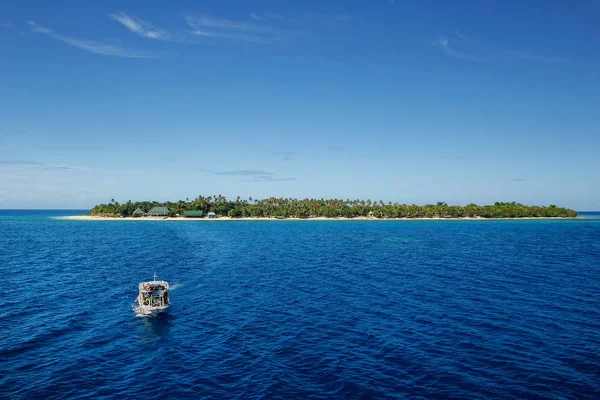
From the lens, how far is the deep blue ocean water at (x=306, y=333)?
32.9m

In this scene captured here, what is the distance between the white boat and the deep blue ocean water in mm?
1772

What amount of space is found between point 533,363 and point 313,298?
108 ft

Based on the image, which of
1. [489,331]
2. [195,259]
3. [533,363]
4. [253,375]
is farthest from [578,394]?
[195,259]

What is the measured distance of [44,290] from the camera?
67125mm

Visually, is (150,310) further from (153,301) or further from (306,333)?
(306,333)

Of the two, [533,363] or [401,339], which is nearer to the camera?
[533,363]

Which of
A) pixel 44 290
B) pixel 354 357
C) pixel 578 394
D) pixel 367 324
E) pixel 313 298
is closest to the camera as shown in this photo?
pixel 578 394

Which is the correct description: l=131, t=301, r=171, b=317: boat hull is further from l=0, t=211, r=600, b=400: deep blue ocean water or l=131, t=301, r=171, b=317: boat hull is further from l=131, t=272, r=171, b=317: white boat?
l=0, t=211, r=600, b=400: deep blue ocean water

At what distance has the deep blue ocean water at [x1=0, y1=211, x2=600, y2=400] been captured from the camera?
32.9 metres

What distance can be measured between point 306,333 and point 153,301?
23681mm

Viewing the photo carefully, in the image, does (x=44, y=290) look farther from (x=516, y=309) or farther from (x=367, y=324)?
(x=516, y=309)

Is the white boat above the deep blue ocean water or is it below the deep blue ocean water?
above

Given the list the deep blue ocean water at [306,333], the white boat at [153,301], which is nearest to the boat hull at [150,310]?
the white boat at [153,301]

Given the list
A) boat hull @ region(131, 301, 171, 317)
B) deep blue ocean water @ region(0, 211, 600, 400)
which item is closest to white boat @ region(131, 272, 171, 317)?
boat hull @ region(131, 301, 171, 317)
